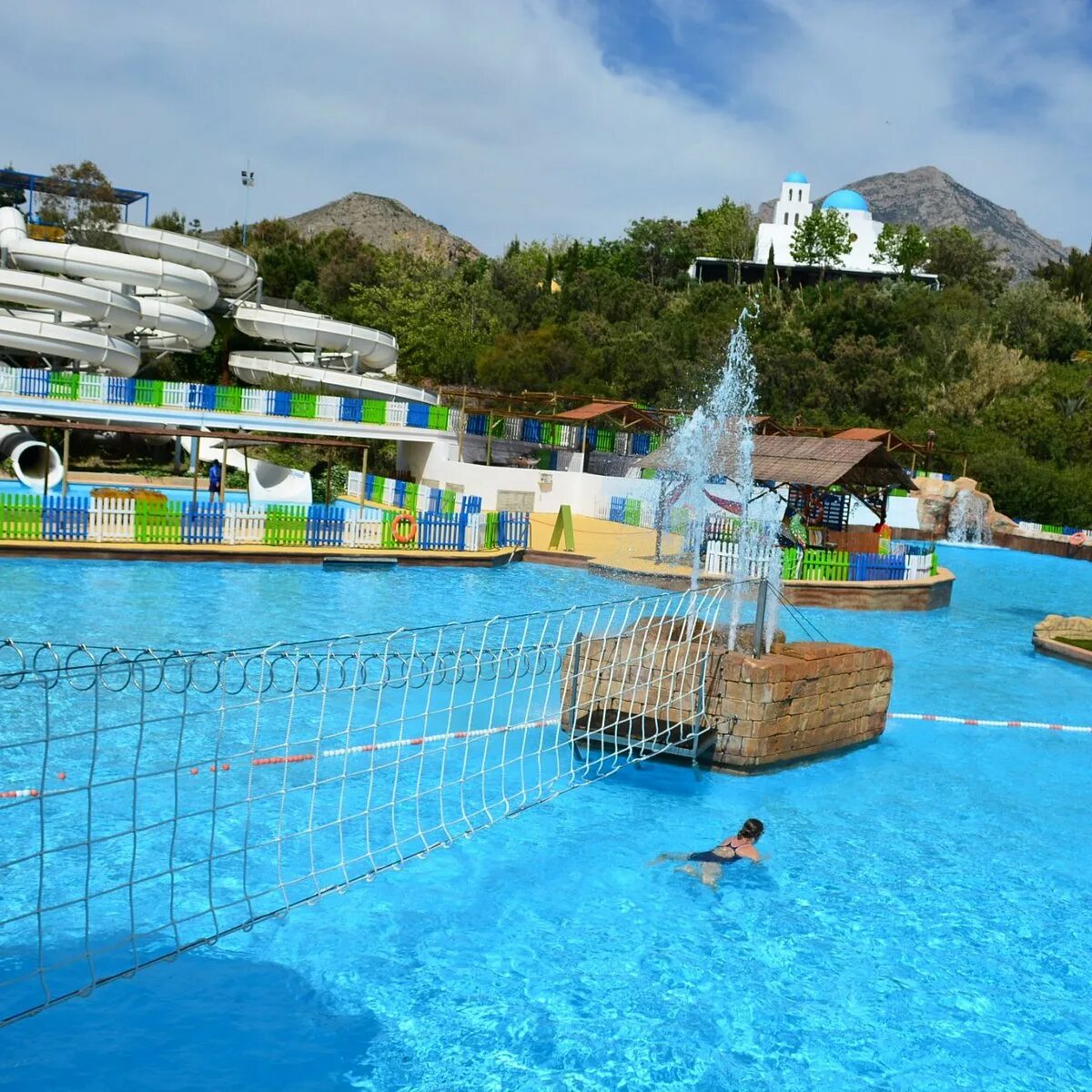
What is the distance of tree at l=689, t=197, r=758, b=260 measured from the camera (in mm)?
86688

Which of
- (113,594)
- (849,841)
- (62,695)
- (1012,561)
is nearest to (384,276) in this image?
(1012,561)

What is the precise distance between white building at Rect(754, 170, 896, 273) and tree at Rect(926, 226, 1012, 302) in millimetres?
3514

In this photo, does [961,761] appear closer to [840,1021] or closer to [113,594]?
[840,1021]

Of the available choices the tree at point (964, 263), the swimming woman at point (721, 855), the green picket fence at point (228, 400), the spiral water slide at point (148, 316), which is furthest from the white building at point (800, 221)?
the swimming woman at point (721, 855)

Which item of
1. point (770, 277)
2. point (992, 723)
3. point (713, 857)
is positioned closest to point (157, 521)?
point (992, 723)

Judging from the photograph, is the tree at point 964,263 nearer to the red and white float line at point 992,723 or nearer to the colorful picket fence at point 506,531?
the colorful picket fence at point 506,531

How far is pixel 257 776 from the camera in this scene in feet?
36.6

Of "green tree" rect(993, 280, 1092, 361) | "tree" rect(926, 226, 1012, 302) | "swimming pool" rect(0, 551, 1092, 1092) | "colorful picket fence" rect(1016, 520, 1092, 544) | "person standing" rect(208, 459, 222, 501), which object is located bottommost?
→ "swimming pool" rect(0, 551, 1092, 1092)

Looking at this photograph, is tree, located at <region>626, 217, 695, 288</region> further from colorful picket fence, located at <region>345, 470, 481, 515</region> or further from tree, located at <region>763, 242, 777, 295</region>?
colorful picket fence, located at <region>345, 470, 481, 515</region>

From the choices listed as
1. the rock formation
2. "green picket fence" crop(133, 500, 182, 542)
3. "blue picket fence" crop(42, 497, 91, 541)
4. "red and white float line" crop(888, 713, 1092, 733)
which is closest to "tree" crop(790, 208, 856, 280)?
the rock formation

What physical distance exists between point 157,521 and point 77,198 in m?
36.8

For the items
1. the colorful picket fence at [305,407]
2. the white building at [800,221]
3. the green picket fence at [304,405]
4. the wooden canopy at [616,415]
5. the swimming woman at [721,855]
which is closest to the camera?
the swimming woman at [721,855]

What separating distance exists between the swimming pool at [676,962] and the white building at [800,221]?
248 feet

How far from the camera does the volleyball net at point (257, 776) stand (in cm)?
804
